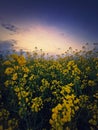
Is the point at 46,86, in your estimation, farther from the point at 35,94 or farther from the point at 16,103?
the point at 16,103

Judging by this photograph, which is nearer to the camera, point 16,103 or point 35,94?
point 16,103

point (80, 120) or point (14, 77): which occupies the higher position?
point (14, 77)

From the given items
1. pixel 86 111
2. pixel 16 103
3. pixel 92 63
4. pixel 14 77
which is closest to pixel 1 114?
pixel 16 103

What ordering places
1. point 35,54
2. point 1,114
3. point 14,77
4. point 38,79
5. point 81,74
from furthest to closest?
point 35,54, point 81,74, point 38,79, point 14,77, point 1,114

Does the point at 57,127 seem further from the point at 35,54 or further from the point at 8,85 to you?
the point at 35,54

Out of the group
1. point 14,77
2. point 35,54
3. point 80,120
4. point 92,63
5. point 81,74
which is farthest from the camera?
point 35,54

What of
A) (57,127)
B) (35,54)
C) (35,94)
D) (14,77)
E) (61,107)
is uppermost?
(35,54)
